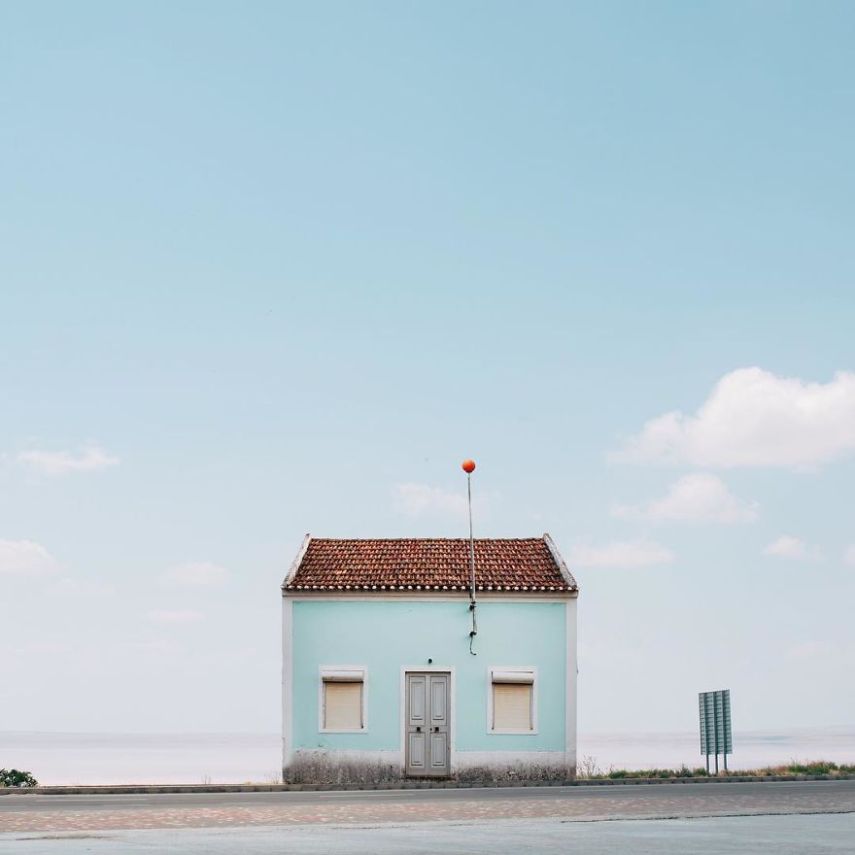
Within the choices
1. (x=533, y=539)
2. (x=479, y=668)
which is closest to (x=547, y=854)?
(x=479, y=668)

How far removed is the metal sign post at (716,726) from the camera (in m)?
35.6

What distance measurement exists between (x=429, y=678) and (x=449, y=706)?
778mm

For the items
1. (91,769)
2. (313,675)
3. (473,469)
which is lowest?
(91,769)

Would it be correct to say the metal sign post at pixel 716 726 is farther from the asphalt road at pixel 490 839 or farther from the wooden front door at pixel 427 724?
the asphalt road at pixel 490 839

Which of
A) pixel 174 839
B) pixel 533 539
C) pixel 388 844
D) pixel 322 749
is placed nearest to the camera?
pixel 388 844

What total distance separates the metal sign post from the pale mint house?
3979 millimetres

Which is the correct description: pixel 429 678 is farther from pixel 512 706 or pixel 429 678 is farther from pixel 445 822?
pixel 445 822

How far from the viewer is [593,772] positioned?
1385 inches

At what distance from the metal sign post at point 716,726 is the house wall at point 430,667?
13.2 ft

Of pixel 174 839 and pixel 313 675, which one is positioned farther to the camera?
pixel 313 675

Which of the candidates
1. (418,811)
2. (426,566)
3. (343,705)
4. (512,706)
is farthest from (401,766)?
(418,811)

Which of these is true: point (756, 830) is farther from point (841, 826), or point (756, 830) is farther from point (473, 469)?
point (473, 469)

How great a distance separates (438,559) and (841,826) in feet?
60.8

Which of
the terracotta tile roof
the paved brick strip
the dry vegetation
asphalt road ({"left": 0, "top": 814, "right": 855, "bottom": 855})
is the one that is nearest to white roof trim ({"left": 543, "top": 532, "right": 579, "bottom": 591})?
the terracotta tile roof
